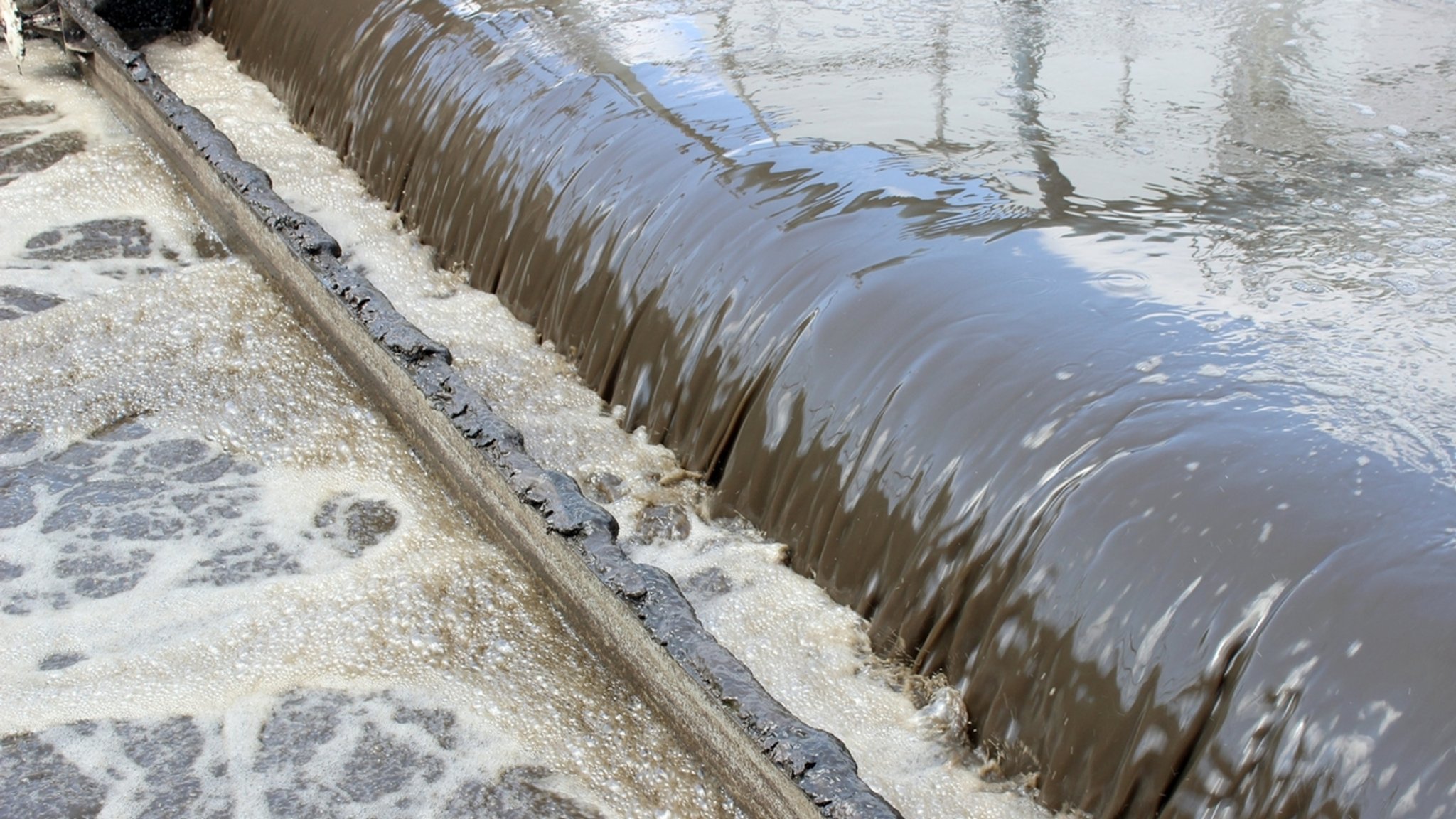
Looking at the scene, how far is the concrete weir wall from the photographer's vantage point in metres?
2.83

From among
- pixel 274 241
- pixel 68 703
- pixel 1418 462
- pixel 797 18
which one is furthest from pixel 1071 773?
pixel 797 18

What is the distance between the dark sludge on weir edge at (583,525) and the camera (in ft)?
9.36

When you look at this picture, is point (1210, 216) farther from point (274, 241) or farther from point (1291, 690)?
point (274, 241)

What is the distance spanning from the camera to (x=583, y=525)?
3.62 m

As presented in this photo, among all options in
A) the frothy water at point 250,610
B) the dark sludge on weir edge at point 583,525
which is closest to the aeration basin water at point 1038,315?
the dark sludge on weir edge at point 583,525

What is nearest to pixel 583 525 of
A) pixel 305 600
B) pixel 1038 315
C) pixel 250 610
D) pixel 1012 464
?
pixel 305 600

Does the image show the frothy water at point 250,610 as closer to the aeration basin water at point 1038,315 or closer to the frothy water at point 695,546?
the frothy water at point 695,546

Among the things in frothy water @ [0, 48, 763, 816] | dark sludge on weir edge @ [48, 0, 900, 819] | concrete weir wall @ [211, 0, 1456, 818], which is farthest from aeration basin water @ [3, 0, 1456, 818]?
frothy water @ [0, 48, 763, 816]

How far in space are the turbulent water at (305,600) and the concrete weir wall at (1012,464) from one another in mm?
192

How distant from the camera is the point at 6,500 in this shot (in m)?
4.24

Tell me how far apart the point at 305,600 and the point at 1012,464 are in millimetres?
2088

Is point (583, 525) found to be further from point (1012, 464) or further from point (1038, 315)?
point (1038, 315)

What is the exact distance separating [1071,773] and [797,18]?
4.41 meters

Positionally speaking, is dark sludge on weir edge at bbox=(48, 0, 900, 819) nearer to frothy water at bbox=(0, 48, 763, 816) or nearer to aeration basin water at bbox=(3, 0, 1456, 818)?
frothy water at bbox=(0, 48, 763, 816)
